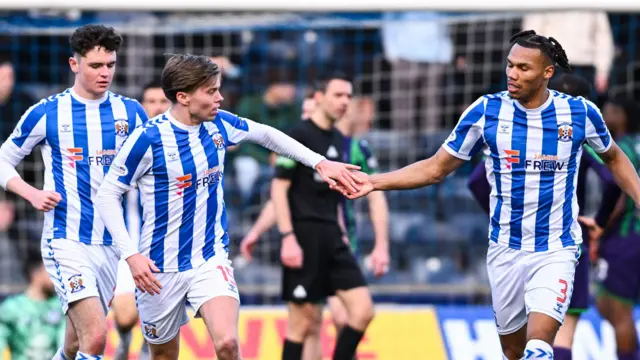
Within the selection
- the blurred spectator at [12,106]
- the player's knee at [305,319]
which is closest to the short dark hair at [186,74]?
the player's knee at [305,319]

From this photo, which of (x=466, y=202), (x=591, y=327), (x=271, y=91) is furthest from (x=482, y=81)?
(x=591, y=327)

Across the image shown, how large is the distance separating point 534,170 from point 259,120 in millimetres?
5500

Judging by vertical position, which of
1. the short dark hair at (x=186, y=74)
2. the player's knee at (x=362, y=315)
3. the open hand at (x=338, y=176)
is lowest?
the player's knee at (x=362, y=315)

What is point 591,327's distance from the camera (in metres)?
9.80

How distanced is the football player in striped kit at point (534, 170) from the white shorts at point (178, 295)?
873mm

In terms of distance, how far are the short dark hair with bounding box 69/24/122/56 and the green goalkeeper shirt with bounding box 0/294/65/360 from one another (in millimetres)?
2885

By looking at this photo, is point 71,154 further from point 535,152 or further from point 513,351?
point 513,351

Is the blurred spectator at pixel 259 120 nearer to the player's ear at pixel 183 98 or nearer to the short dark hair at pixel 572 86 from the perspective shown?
the short dark hair at pixel 572 86

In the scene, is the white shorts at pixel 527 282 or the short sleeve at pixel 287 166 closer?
the white shorts at pixel 527 282

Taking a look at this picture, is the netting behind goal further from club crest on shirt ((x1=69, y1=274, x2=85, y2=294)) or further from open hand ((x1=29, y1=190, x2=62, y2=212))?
open hand ((x1=29, y1=190, x2=62, y2=212))

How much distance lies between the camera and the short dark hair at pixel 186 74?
6566mm

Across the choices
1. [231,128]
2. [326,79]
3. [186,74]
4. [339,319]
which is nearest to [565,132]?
[231,128]

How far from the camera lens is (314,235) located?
8609 mm

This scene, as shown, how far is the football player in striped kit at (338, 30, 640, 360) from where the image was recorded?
653cm
